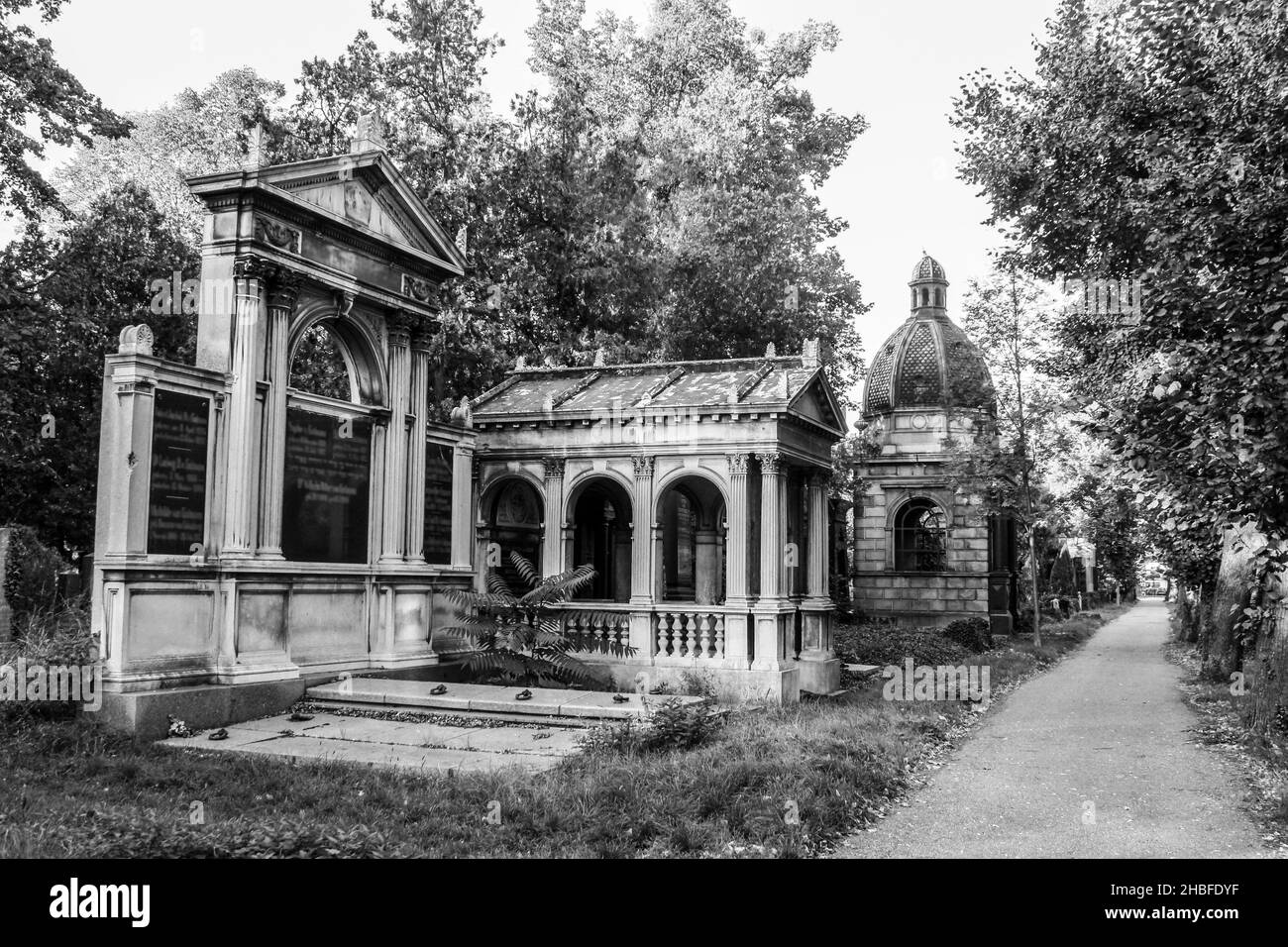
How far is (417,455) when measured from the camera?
17359 mm

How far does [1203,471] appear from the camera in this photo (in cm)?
1184

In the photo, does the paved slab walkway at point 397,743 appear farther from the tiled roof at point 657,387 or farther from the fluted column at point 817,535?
the fluted column at point 817,535

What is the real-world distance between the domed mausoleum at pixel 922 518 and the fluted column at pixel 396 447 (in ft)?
73.9

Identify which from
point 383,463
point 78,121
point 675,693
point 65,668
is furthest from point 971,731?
point 78,121

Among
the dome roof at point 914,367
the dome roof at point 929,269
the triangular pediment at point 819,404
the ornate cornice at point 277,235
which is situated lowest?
the triangular pediment at point 819,404

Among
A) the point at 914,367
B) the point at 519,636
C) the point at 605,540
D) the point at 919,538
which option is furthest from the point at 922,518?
the point at 519,636

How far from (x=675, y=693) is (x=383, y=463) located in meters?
6.07

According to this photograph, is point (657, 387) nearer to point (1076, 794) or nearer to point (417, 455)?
point (417, 455)

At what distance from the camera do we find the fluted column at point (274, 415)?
14.3 metres

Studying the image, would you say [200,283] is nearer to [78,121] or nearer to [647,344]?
[78,121]

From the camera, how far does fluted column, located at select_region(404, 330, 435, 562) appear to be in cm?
1716

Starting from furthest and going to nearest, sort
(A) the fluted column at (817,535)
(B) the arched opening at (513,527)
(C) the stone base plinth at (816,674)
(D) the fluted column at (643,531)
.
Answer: (A) the fluted column at (817,535), (B) the arched opening at (513,527), (C) the stone base plinth at (816,674), (D) the fluted column at (643,531)

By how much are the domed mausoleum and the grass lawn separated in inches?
1010

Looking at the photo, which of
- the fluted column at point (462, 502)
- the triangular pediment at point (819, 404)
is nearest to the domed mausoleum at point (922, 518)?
the triangular pediment at point (819, 404)
